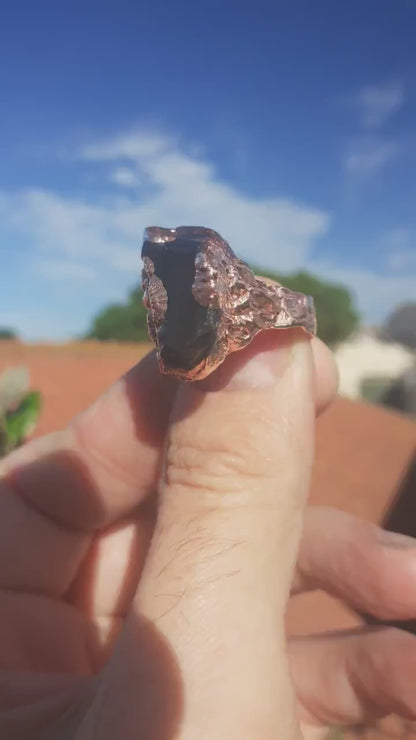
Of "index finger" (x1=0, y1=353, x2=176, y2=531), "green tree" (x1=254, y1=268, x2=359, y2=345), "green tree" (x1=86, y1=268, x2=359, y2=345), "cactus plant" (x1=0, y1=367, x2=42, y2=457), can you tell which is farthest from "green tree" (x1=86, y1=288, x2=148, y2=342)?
"index finger" (x1=0, y1=353, x2=176, y2=531)

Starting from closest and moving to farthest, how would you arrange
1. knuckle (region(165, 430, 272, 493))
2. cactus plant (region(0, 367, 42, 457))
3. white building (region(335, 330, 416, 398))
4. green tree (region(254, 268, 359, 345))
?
knuckle (region(165, 430, 272, 493)) → cactus plant (region(0, 367, 42, 457)) → white building (region(335, 330, 416, 398)) → green tree (region(254, 268, 359, 345))

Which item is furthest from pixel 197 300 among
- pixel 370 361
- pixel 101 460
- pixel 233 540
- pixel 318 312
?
pixel 318 312

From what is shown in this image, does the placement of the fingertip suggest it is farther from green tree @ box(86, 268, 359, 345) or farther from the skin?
green tree @ box(86, 268, 359, 345)

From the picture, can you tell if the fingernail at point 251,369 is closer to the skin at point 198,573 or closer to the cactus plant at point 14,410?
the skin at point 198,573

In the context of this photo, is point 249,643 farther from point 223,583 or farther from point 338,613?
point 338,613

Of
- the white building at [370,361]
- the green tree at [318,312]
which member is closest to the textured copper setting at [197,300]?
the white building at [370,361]

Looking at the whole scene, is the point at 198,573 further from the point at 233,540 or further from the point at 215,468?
the point at 215,468
